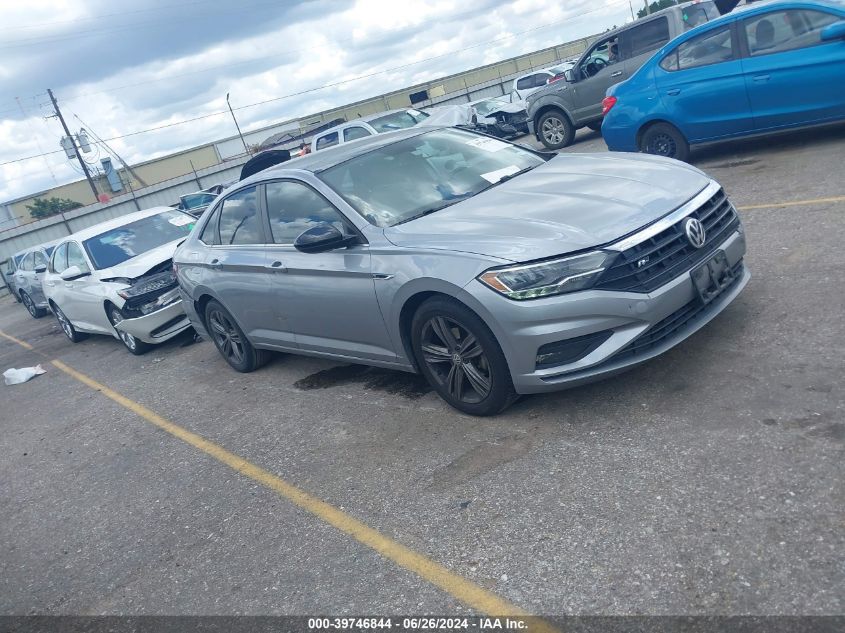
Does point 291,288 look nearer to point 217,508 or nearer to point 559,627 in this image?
point 217,508

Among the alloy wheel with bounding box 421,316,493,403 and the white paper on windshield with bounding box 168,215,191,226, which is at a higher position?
the white paper on windshield with bounding box 168,215,191,226

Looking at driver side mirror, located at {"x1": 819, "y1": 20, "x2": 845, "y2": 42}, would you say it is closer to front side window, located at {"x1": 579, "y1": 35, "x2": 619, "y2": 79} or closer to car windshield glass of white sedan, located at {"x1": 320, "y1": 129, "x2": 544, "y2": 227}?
car windshield glass of white sedan, located at {"x1": 320, "y1": 129, "x2": 544, "y2": 227}

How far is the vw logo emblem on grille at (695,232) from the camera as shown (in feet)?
13.6

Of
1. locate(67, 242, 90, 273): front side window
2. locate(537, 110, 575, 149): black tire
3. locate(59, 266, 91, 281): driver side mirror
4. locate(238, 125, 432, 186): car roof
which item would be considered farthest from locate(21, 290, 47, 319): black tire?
locate(238, 125, 432, 186): car roof

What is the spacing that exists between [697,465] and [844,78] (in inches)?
240

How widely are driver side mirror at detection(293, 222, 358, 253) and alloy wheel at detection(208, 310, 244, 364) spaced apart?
224 cm

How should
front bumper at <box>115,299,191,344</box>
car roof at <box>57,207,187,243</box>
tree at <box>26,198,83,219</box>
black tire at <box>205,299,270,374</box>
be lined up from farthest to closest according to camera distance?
tree at <box>26,198,83,219</box>, car roof at <box>57,207,187,243</box>, front bumper at <box>115,299,191,344</box>, black tire at <box>205,299,270,374</box>

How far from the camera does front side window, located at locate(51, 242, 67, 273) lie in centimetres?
1058

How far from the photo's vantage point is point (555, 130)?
47.2 feet

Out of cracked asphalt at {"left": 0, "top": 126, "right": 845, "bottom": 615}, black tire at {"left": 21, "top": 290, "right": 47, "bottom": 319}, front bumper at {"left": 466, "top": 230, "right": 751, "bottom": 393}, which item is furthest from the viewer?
black tire at {"left": 21, "top": 290, "right": 47, "bottom": 319}

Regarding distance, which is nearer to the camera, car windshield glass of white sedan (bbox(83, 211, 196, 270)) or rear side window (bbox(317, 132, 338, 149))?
car windshield glass of white sedan (bbox(83, 211, 196, 270))

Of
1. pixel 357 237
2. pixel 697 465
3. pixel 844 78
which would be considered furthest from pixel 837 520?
pixel 844 78

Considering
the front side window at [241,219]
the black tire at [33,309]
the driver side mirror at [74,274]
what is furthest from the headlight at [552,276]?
the black tire at [33,309]

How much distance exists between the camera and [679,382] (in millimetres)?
4258
